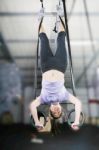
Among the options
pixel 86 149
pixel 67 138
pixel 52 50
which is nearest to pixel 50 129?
pixel 67 138

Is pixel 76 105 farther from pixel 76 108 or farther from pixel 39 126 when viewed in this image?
pixel 39 126

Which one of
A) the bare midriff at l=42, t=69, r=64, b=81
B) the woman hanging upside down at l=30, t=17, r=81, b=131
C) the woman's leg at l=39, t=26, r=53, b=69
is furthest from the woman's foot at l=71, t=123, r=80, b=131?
the woman's leg at l=39, t=26, r=53, b=69

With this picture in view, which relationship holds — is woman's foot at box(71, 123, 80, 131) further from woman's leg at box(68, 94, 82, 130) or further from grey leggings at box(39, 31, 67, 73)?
grey leggings at box(39, 31, 67, 73)

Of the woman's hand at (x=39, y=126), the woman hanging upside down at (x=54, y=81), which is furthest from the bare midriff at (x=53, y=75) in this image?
the woman's hand at (x=39, y=126)

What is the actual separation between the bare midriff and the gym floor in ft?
1.08

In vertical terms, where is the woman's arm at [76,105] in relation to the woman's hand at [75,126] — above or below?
above

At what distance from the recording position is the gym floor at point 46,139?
2008 millimetres

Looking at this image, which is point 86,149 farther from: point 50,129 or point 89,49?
point 89,49

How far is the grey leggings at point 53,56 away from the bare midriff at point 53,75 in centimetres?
2

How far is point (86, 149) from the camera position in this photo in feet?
6.68

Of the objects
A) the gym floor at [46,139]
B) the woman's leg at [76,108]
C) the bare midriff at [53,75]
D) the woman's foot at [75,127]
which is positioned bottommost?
the gym floor at [46,139]

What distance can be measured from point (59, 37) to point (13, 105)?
54 centimetres

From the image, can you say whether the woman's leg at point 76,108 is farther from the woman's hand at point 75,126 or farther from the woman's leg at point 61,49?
the woman's leg at point 61,49

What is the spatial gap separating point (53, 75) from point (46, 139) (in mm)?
419
